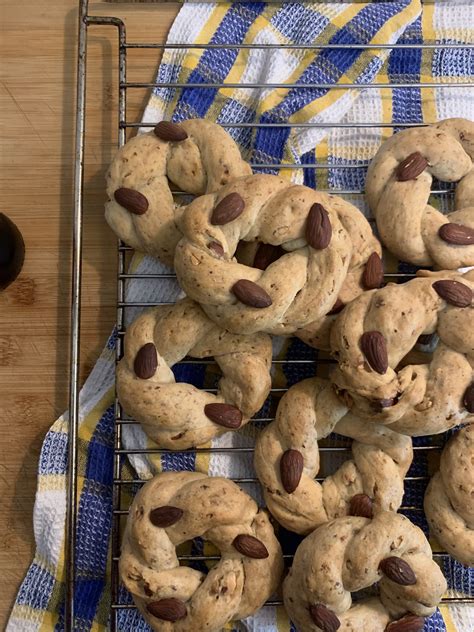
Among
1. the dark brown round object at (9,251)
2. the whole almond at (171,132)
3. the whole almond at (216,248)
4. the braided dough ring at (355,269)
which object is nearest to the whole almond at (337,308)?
the braided dough ring at (355,269)


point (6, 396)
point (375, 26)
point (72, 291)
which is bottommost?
point (6, 396)

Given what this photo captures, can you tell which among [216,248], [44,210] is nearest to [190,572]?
[216,248]

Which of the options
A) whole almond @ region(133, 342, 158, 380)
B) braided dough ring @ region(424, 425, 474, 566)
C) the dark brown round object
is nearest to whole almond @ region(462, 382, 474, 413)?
braided dough ring @ region(424, 425, 474, 566)

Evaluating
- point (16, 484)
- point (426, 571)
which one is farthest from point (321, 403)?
point (16, 484)

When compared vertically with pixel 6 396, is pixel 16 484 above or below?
below

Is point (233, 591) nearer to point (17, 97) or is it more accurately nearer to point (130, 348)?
point (130, 348)

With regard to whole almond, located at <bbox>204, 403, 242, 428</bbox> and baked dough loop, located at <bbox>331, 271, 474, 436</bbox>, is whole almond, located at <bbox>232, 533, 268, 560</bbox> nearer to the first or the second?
whole almond, located at <bbox>204, 403, 242, 428</bbox>

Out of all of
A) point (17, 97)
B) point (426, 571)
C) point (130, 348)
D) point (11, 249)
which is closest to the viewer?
point (426, 571)
